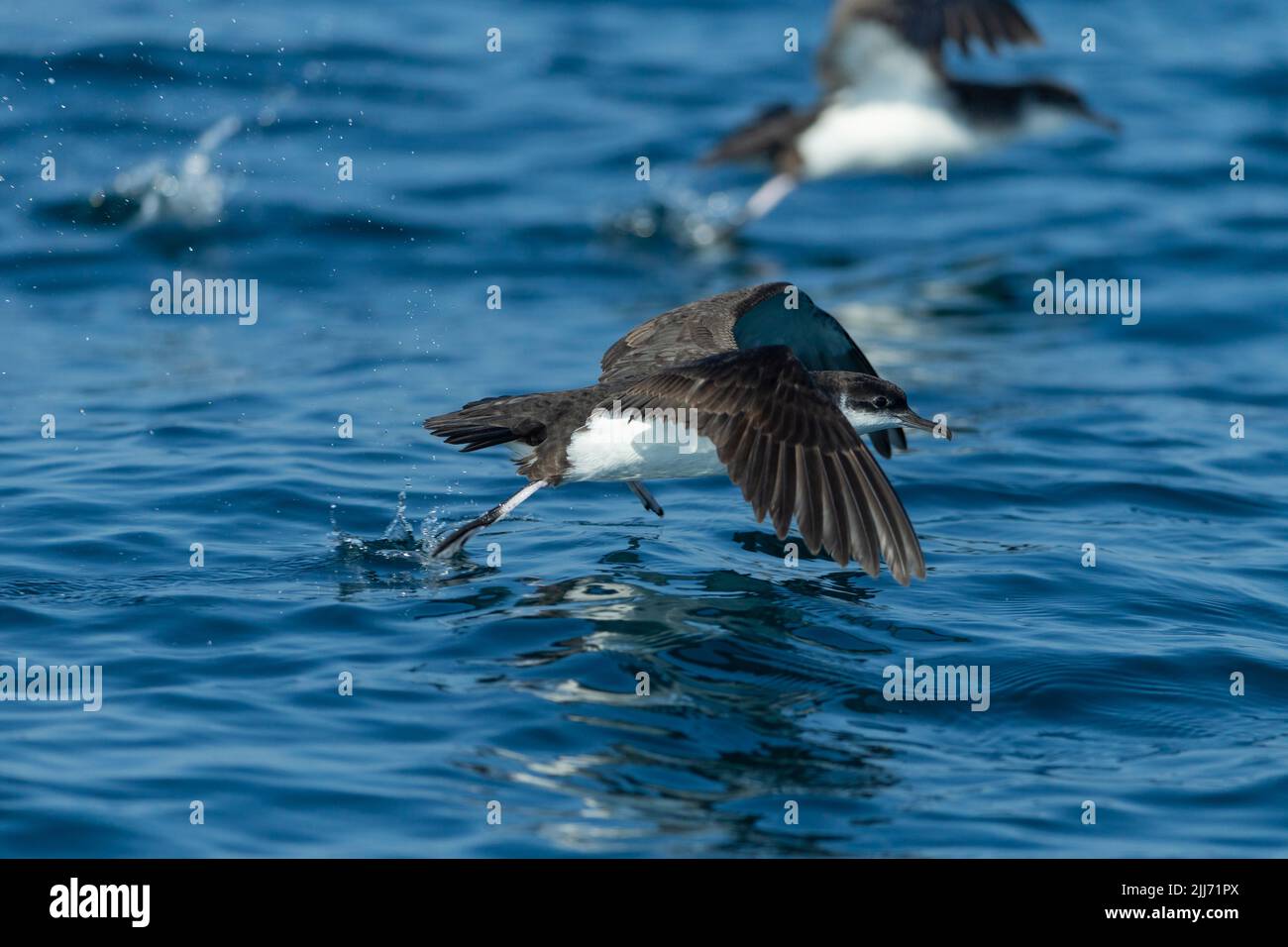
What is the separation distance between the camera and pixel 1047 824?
20.0 feet

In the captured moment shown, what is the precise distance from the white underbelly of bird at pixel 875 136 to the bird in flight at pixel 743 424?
781 centimetres

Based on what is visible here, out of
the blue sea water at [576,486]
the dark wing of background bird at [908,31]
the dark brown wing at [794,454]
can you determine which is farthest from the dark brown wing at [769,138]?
the dark brown wing at [794,454]

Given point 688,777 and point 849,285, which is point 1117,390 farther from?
point 688,777

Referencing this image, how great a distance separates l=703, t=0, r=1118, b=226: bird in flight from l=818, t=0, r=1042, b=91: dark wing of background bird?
0.06ft

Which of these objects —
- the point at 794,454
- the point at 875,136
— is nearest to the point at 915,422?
the point at 794,454

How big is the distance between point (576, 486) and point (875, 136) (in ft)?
26.2

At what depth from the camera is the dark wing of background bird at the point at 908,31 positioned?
49.9ft

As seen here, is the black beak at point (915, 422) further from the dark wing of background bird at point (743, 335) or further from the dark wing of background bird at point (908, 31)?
the dark wing of background bird at point (908, 31)

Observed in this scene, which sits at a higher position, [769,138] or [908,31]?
[908,31]

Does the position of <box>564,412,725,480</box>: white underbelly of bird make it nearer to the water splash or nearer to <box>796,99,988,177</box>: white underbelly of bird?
the water splash

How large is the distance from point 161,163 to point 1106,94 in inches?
462

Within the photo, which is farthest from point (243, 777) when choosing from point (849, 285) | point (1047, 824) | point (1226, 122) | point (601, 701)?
point (1226, 122)

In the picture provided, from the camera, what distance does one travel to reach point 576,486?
34.6 ft

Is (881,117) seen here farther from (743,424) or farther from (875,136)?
(743,424)
